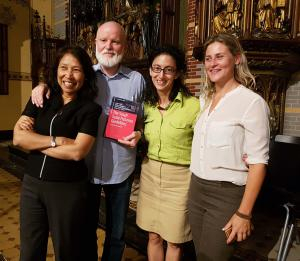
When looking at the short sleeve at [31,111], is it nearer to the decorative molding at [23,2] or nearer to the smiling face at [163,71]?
the smiling face at [163,71]

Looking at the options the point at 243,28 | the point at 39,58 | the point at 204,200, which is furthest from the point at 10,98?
the point at 204,200

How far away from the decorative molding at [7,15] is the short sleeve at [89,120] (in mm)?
8587

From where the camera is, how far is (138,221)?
2.05 metres

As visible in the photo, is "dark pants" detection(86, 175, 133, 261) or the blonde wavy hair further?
"dark pants" detection(86, 175, 133, 261)

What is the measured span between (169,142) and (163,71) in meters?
0.41

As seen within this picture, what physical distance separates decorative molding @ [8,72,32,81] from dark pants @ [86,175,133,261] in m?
8.31

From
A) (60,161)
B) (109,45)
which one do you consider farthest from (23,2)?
(60,161)

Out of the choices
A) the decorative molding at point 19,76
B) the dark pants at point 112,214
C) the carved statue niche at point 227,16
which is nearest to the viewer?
the dark pants at point 112,214

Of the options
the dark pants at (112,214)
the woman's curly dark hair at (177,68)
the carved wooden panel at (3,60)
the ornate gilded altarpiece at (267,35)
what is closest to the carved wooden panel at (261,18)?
the ornate gilded altarpiece at (267,35)

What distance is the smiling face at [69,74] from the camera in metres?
1.65

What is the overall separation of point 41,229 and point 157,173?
716mm

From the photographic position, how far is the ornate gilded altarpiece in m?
3.38

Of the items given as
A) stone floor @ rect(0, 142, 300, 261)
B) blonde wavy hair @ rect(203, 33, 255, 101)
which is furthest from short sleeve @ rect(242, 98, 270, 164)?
stone floor @ rect(0, 142, 300, 261)

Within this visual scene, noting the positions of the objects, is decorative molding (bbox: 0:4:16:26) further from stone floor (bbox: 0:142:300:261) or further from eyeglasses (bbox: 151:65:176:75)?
eyeglasses (bbox: 151:65:176:75)
